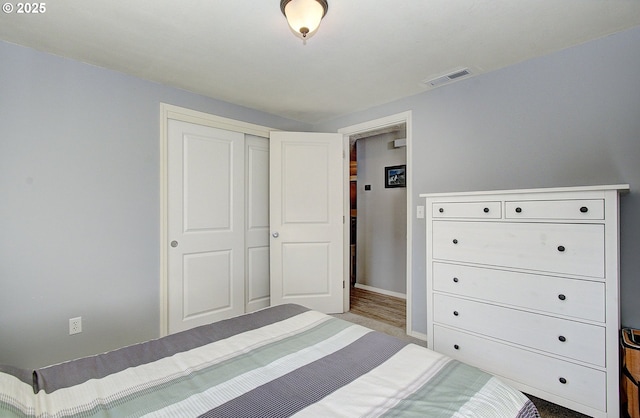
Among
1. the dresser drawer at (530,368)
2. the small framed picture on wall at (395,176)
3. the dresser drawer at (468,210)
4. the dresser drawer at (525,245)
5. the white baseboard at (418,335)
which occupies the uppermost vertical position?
the small framed picture on wall at (395,176)

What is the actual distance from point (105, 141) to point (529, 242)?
3042mm

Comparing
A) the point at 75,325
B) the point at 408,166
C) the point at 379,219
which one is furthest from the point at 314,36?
the point at 379,219

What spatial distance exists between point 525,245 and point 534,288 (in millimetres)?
250

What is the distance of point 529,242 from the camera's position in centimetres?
172

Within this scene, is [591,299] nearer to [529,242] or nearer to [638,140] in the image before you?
[529,242]

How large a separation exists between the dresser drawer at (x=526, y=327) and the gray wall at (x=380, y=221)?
2109 mm

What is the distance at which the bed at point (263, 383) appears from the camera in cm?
87

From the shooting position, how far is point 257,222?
3322 mm

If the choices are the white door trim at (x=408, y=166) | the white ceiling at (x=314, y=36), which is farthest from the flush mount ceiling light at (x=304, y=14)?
the white door trim at (x=408, y=166)

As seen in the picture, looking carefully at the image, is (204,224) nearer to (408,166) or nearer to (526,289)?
(408,166)

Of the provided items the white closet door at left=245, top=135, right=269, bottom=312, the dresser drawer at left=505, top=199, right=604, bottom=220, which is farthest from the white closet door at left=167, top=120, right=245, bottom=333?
the dresser drawer at left=505, top=199, right=604, bottom=220

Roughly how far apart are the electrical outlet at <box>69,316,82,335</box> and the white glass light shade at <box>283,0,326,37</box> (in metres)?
2.47

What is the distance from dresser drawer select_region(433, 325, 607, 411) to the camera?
1529 millimetres

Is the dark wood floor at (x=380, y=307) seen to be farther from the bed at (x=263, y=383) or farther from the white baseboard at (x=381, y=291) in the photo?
the bed at (x=263, y=383)
